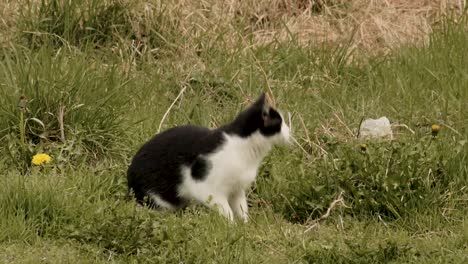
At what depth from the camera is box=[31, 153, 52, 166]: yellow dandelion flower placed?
6.22 meters

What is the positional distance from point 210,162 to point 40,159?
3.48 ft

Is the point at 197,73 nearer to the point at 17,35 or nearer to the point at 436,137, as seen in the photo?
the point at 17,35

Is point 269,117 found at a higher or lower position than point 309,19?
higher

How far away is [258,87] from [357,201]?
1901 mm

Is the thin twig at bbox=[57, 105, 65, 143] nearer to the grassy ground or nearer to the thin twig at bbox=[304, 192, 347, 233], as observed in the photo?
the grassy ground

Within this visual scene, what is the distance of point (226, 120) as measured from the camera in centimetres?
A: 727

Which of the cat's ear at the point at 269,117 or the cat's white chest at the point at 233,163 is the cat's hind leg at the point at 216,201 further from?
the cat's ear at the point at 269,117

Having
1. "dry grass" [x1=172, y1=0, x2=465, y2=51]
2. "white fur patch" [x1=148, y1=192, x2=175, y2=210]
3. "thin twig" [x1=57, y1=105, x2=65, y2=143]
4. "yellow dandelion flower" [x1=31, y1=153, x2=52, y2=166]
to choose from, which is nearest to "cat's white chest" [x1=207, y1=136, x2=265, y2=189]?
"white fur patch" [x1=148, y1=192, x2=175, y2=210]

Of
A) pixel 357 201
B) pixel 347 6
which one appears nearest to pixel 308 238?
pixel 357 201

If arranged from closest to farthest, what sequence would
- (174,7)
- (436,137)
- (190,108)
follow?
1. (436,137)
2. (190,108)
3. (174,7)

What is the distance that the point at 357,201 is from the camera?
20.1 ft

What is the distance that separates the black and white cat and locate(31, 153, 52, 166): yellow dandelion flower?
1.65ft

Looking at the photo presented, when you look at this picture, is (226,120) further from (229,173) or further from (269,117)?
(229,173)

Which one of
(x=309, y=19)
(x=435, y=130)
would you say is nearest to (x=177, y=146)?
(x=435, y=130)
